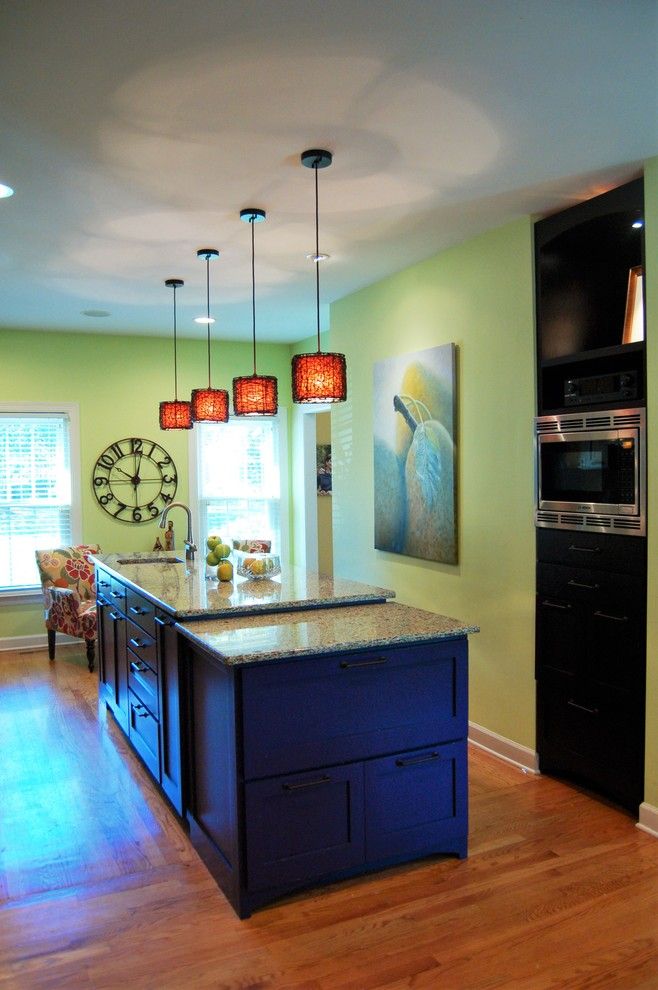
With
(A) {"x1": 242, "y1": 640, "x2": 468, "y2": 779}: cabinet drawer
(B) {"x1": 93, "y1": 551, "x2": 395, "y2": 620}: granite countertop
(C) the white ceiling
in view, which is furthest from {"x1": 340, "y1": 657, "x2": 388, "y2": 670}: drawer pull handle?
(C) the white ceiling

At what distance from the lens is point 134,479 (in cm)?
647

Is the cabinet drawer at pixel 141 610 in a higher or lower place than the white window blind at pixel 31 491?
lower

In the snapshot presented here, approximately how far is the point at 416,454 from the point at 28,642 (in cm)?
375

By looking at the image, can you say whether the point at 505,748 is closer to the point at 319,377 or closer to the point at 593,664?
the point at 593,664

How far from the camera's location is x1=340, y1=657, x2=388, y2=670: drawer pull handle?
2.53m

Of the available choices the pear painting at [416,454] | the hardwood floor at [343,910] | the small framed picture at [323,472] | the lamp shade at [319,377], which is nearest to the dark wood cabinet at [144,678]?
the hardwood floor at [343,910]

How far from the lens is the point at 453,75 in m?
2.25

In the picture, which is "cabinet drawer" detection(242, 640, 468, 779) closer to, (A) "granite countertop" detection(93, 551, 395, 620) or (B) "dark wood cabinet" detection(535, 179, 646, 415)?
(A) "granite countertop" detection(93, 551, 395, 620)

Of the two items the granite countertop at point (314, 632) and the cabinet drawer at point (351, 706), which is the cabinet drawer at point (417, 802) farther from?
the granite countertop at point (314, 632)

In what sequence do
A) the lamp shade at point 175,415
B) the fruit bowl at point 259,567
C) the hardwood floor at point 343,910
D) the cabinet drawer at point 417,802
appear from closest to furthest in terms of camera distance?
the hardwood floor at point 343,910, the cabinet drawer at point 417,802, the fruit bowl at point 259,567, the lamp shade at point 175,415

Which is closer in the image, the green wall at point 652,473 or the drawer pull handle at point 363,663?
the drawer pull handle at point 363,663

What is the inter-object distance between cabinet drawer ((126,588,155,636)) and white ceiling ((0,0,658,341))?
5.71 ft

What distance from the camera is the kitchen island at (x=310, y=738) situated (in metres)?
2.44

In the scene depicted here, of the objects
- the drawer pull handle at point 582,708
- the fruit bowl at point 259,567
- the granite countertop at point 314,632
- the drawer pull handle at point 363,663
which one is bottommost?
the drawer pull handle at point 582,708
